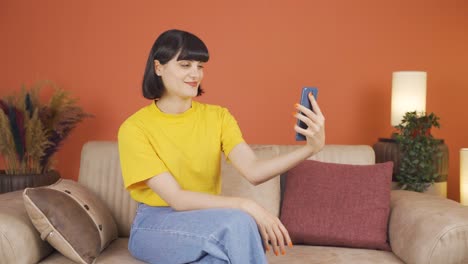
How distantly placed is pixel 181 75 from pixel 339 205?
37.6 inches

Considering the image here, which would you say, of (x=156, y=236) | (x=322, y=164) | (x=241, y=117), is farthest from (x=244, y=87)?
(x=156, y=236)

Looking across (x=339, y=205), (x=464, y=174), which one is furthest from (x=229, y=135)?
(x=464, y=174)

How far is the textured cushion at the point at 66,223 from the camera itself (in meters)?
2.09

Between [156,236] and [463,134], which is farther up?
[463,134]

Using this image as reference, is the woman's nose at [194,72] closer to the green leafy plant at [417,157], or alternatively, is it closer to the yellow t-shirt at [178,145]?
the yellow t-shirt at [178,145]

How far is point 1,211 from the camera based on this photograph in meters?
2.13

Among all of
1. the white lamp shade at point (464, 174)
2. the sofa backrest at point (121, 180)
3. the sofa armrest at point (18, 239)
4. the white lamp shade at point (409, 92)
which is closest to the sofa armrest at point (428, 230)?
the sofa backrest at point (121, 180)

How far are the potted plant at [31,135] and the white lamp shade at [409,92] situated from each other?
6.31 ft

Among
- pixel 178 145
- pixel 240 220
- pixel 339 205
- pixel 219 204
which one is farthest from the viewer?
pixel 339 205

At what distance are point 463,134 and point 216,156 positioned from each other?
2.20 meters

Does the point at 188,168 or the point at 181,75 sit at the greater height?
the point at 181,75

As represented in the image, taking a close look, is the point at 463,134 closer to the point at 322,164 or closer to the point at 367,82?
the point at 367,82

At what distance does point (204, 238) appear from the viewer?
1726 millimetres

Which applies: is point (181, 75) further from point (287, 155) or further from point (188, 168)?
point (287, 155)
